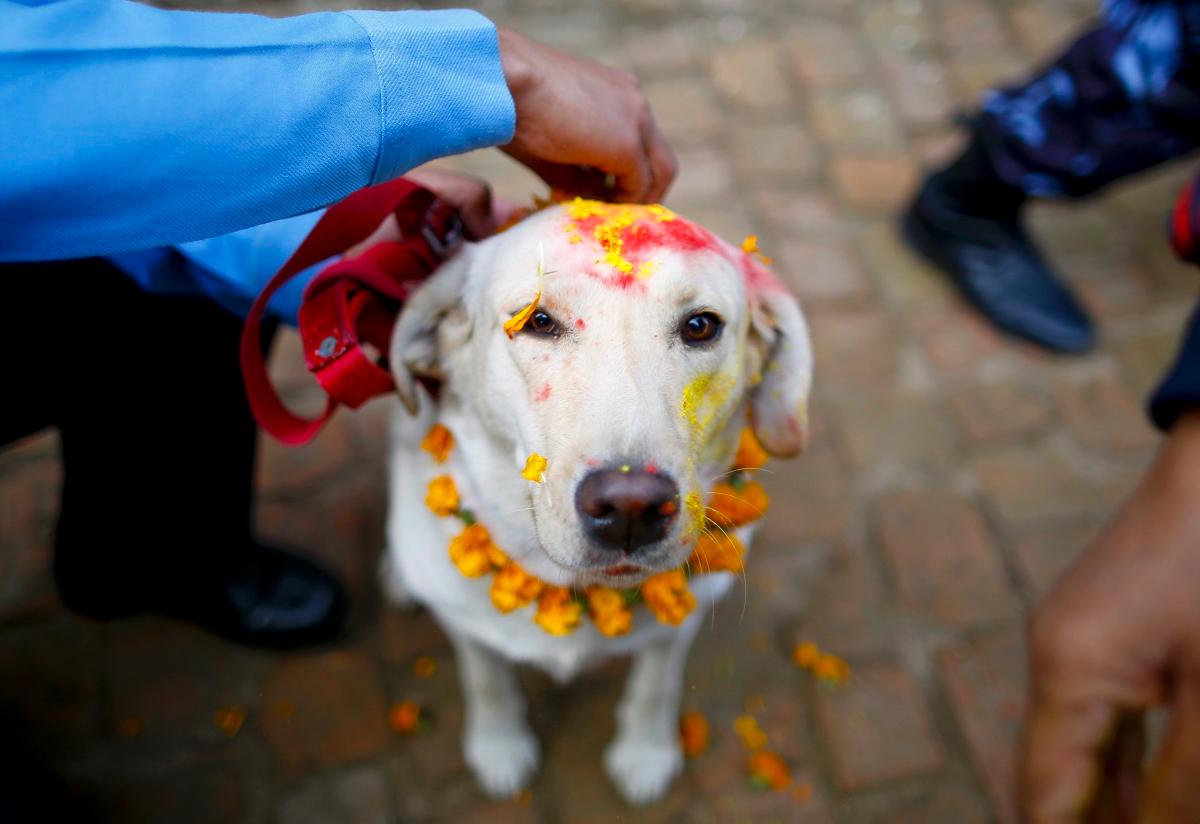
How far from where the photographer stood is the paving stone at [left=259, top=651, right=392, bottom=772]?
2547 mm

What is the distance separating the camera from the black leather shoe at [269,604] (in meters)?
2.57

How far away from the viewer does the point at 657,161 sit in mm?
1794

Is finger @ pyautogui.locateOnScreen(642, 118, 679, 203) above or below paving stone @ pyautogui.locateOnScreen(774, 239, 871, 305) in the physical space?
above

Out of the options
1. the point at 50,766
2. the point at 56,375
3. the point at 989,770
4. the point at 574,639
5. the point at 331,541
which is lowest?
the point at 50,766

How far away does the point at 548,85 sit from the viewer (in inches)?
62.9

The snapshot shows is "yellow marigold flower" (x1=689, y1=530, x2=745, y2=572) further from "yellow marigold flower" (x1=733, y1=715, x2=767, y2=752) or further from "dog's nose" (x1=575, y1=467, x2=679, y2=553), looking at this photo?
"yellow marigold flower" (x1=733, y1=715, x2=767, y2=752)

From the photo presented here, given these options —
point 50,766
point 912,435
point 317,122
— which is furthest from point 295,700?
point 912,435

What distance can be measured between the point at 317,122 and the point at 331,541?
6.14ft

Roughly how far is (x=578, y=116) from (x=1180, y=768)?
149 cm

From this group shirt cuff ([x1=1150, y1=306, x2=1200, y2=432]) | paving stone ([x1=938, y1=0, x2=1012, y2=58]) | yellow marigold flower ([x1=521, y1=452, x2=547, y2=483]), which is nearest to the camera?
yellow marigold flower ([x1=521, y1=452, x2=547, y2=483])

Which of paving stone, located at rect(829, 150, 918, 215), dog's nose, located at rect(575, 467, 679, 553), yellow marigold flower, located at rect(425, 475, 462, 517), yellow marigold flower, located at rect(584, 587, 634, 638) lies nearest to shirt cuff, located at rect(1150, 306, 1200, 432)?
dog's nose, located at rect(575, 467, 679, 553)

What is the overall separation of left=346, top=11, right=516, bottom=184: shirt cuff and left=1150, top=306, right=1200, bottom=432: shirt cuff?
4.28ft

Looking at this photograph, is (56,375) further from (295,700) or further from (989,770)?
(989,770)

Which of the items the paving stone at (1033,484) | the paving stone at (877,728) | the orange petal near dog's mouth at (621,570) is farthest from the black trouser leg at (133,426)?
the paving stone at (1033,484)
